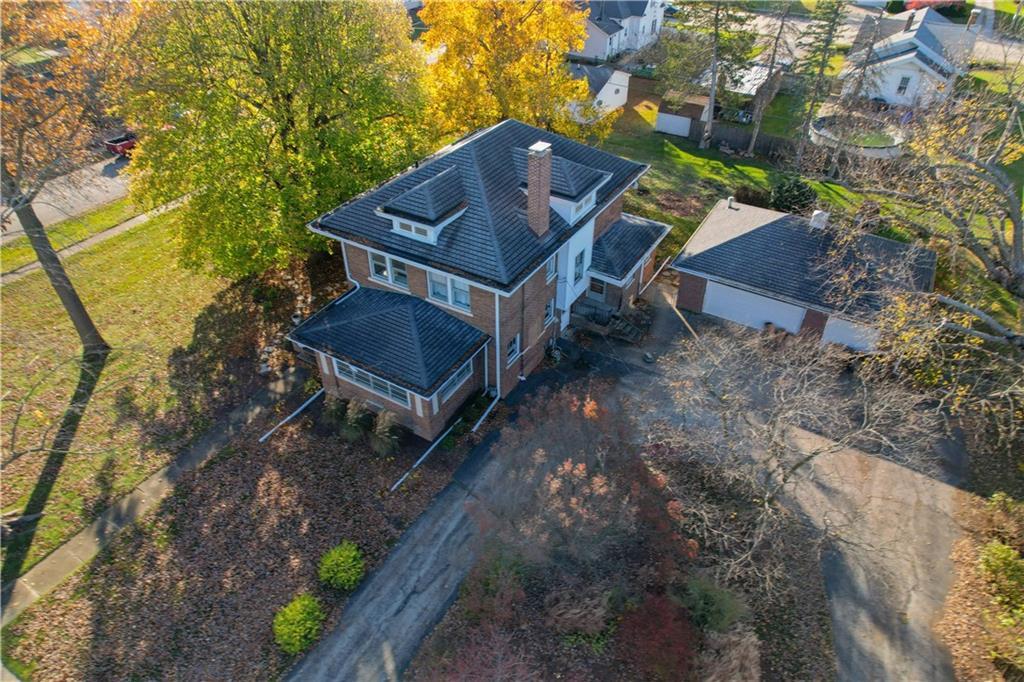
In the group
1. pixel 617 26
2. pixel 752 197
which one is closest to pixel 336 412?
pixel 752 197

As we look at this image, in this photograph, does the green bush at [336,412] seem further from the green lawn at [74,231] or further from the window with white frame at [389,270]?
the green lawn at [74,231]

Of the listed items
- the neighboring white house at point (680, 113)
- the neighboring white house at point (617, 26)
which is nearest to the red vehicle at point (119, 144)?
the neighboring white house at point (680, 113)

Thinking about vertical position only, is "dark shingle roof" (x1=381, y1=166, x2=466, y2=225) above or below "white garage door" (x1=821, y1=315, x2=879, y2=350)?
above

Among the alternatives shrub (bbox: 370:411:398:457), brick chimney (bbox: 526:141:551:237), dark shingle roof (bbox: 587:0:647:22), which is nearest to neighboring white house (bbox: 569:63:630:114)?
dark shingle roof (bbox: 587:0:647:22)

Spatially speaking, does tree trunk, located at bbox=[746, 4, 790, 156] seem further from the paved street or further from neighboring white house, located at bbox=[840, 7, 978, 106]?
the paved street

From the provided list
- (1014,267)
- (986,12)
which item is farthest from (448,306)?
(986,12)

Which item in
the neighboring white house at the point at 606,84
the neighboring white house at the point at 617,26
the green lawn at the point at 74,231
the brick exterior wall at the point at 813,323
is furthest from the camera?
the neighboring white house at the point at 617,26
